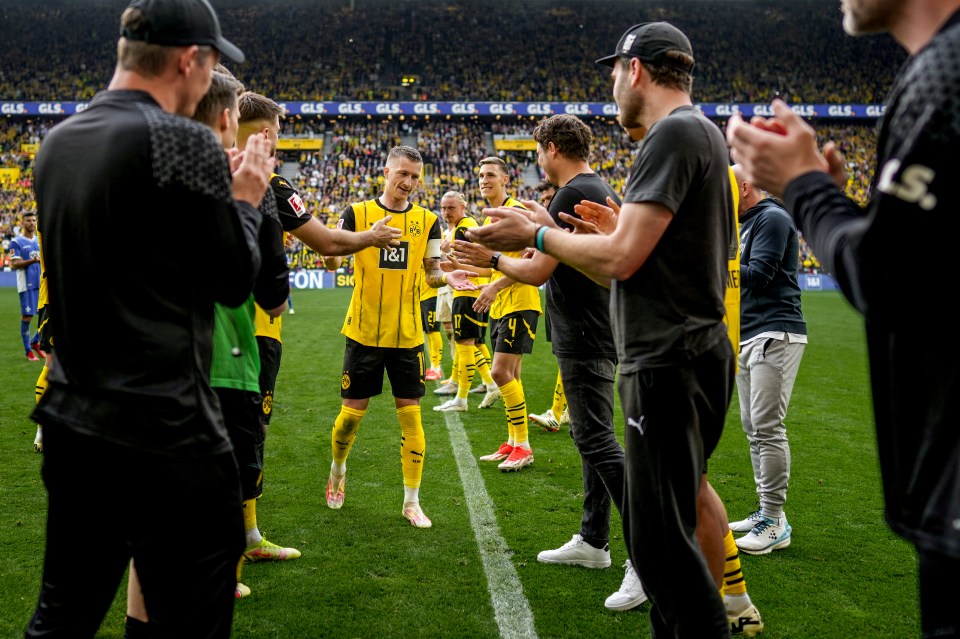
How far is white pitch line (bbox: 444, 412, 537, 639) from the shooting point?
343 centimetres

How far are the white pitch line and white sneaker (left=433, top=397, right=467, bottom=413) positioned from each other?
81.6 inches

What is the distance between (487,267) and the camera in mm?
3445

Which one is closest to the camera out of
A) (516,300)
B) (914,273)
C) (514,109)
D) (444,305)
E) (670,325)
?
(914,273)

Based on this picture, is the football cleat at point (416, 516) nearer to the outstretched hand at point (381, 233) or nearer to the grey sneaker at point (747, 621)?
the outstretched hand at point (381, 233)

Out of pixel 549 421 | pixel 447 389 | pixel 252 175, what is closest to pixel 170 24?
pixel 252 175

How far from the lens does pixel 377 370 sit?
16.7ft

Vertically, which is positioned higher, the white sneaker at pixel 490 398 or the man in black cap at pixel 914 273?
the man in black cap at pixel 914 273

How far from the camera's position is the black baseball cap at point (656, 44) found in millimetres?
2510

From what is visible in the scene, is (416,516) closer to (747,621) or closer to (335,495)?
(335,495)

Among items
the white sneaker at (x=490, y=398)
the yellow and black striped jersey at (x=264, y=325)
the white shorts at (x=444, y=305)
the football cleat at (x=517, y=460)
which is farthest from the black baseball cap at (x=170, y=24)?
the white shorts at (x=444, y=305)

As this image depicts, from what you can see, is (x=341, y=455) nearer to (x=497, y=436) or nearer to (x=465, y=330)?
(x=497, y=436)

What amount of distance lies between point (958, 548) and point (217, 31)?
2.16 metres

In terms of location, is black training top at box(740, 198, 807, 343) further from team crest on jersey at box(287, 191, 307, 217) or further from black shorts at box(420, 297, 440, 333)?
black shorts at box(420, 297, 440, 333)

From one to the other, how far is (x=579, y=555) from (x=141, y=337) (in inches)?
121
